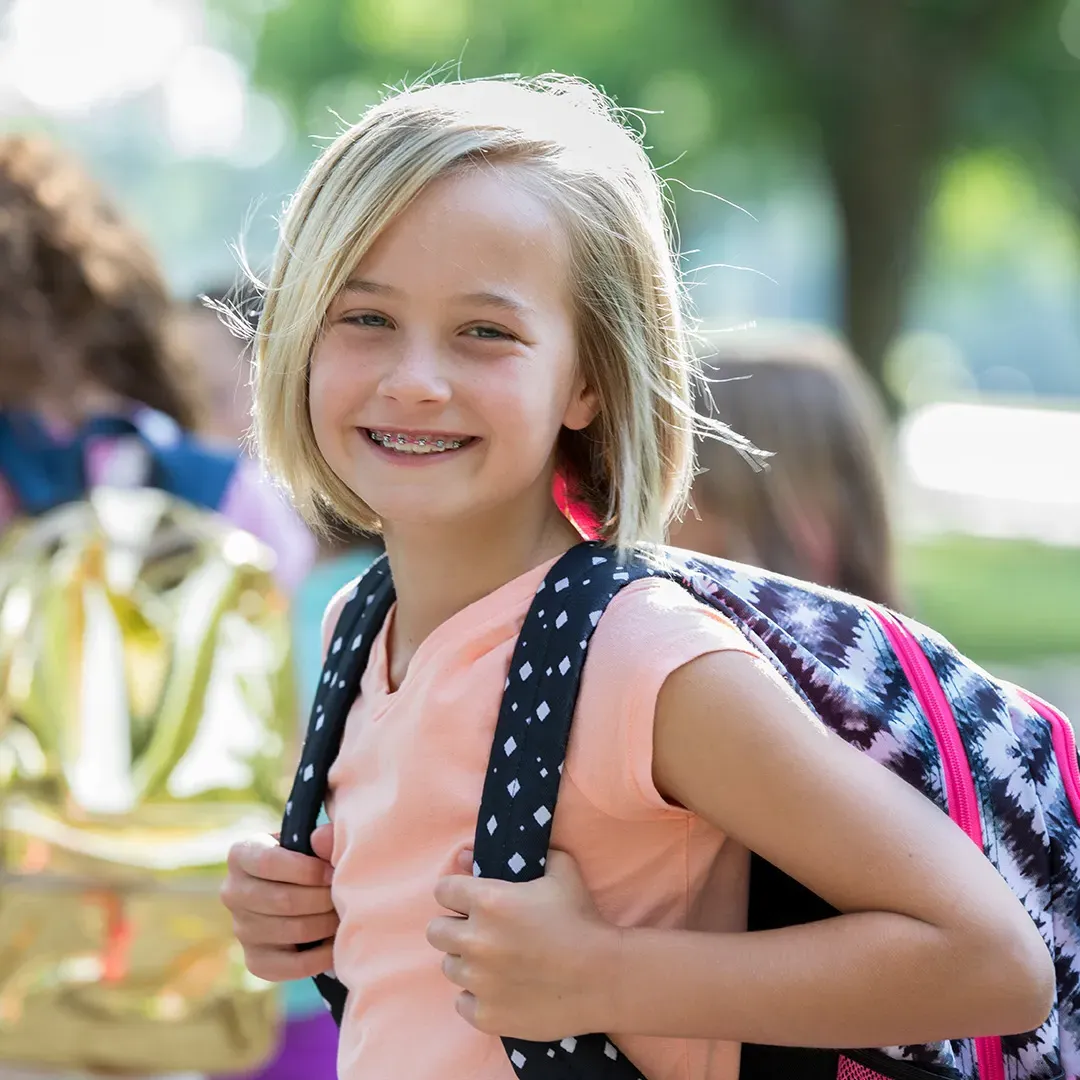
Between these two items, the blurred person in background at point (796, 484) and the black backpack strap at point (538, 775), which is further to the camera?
the blurred person in background at point (796, 484)

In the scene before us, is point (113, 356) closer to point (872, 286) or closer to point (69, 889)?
point (69, 889)

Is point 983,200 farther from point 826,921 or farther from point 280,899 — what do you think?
point 826,921

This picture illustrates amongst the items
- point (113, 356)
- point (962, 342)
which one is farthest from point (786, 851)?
point (962, 342)

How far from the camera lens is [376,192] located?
1.63 metres

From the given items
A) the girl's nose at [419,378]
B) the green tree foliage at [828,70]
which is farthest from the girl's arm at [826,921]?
the green tree foliage at [828,70]

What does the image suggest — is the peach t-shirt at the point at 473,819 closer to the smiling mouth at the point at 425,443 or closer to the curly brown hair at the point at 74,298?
the smiling mouth at the point at 425,443

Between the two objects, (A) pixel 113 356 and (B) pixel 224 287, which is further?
(B) pixel 224 287

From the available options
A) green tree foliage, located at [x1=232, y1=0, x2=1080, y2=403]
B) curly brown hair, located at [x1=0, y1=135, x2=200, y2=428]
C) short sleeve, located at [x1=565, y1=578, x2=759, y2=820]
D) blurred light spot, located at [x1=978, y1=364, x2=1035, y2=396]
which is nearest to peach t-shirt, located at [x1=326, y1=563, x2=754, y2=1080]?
short sleeve, located at [x1=565, y1=578, x2=759, y2=820]

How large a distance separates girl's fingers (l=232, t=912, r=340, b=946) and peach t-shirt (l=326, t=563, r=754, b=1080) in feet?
0.18

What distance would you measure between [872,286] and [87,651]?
1270 cm

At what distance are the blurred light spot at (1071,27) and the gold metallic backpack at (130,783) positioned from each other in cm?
1344

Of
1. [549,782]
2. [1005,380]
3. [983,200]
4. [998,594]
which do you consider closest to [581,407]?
[549,782]

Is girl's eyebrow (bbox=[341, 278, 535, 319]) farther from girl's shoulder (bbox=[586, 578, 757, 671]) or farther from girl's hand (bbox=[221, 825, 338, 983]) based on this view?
girl's hand (bbox=[221, 825, 338, 983])

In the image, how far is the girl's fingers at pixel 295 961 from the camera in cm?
182
